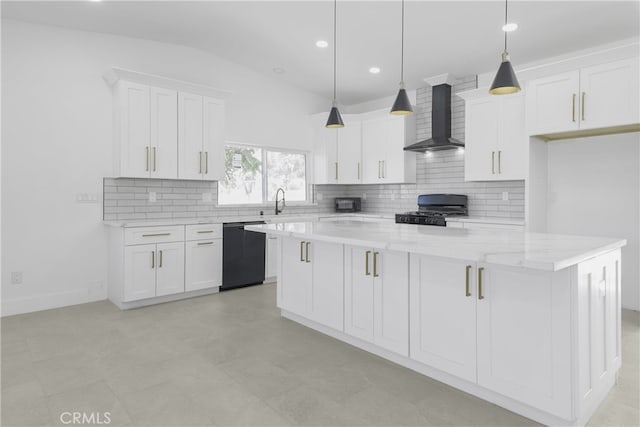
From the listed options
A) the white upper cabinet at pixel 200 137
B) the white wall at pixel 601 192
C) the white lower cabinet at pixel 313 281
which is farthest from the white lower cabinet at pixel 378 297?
the white wall at pixel 601 192

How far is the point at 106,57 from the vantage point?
14.4 ft

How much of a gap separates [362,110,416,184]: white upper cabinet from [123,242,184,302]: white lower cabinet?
3.05 meters

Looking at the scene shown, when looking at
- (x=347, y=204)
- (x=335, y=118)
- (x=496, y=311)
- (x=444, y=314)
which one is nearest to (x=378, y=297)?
(x=444, y=314)

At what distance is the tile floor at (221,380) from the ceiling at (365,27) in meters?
2.80

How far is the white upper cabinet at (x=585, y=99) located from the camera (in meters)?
3.44

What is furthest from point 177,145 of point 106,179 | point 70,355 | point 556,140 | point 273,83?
point 556,140

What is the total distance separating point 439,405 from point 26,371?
8.73 feet

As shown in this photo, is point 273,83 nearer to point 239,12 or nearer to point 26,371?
point 239,12

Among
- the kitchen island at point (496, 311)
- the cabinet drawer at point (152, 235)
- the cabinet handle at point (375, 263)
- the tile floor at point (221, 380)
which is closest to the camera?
the kitchen island at point (496, 311)

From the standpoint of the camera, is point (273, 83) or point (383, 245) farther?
point (273, 83)

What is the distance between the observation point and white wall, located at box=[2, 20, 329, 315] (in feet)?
12.8

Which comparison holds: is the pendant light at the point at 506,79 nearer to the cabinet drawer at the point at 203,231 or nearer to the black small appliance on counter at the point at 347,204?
the cabinet drawer at the point at 203,231

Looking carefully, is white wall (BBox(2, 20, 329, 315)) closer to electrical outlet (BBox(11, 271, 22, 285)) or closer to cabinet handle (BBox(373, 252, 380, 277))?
electrical outlet (BBox(11, 271, 22, 285))

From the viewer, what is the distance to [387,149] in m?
5.86
